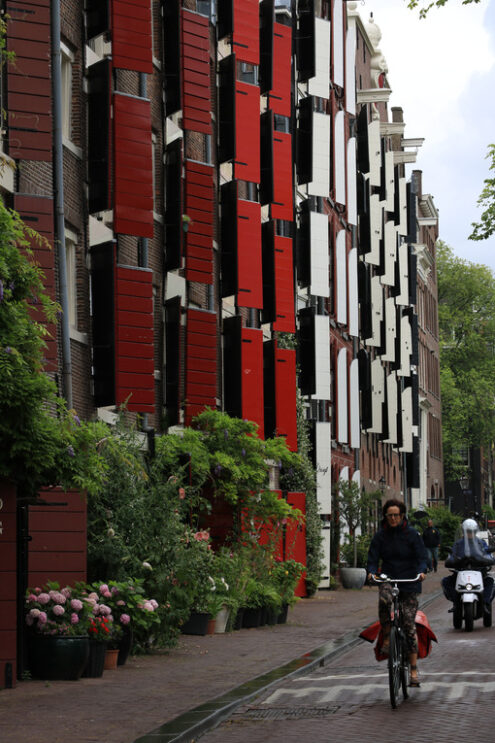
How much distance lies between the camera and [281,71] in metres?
34.7

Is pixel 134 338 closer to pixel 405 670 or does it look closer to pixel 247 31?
pixel 405 670

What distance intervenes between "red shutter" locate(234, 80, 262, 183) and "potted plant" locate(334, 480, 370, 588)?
1255cm

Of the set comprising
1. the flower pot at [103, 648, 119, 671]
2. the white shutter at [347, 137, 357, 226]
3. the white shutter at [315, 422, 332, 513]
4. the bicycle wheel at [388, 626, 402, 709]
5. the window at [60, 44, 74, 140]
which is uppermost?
the white shutter at [347, 137, 357, 226]

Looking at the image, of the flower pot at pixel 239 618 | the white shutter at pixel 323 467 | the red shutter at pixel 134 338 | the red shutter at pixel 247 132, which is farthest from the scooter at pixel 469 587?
the white shutter at pixel 323 467

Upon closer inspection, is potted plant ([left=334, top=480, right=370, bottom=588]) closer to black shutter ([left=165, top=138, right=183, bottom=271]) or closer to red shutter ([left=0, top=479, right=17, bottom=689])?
black shutter ([left=165, top=138, right=183, bottom=271])

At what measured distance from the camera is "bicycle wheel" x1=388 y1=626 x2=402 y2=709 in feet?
39.1

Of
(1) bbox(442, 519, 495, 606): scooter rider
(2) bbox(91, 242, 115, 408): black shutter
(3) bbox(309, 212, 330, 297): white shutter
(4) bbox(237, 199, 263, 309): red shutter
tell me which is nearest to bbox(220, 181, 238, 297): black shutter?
(4) bbox(237, 199, 263, 309): red shutter

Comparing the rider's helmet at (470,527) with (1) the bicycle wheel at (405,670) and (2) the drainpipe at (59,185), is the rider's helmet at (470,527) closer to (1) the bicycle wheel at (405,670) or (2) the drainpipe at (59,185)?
(2) the drainpipe at (59,185)

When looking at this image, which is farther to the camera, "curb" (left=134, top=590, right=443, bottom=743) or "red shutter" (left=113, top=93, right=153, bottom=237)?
"red shutter" (left=113, top=93, right=153, bottom=237)

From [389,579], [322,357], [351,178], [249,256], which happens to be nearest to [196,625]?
[389,579]

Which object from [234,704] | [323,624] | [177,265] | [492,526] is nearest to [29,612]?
[234,704]

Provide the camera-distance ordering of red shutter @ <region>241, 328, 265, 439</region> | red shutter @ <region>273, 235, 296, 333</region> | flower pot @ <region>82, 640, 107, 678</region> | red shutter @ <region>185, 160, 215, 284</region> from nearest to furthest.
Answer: flower pot @ <region>82, 640, 107, 678</region> → red shutter @ <region>185, 160, 215, 284</region> → red shutter @ <region>241, 328, 265, 439</region> → red shutter @ <region>273, 235, 296, 333</region>

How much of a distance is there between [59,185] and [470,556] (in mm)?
8259

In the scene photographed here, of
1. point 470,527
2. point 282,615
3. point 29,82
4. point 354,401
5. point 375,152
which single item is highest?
point 375,152
